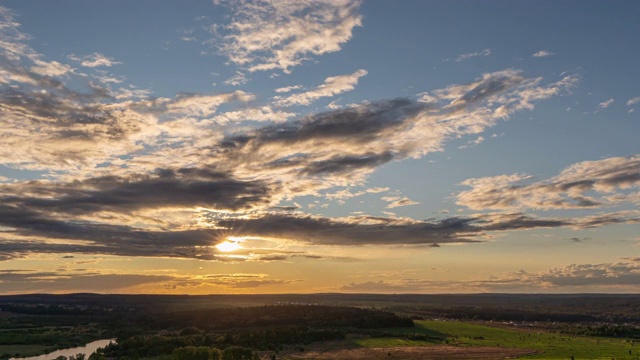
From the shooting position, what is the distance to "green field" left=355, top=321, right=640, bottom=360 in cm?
11669

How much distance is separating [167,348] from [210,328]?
66924mm

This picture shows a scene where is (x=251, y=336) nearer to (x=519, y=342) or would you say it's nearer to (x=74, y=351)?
(x=74, y=351)

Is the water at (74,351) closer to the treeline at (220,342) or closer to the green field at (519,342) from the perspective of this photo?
the treeline at (220,342)

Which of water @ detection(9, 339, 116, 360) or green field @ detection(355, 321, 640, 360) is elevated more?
green field @ detection(355, 321, 640, 360)

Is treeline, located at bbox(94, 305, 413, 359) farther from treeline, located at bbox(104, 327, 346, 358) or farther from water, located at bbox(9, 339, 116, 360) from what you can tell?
water, located at bbox(9, 339, 116, 360)

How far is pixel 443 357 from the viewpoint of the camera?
113438 millimetres

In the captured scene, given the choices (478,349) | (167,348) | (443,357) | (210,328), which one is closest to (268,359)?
(167,348)

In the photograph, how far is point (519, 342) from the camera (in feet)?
488

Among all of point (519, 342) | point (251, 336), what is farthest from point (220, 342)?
point (519, 342)

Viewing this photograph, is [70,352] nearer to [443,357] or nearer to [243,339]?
[243,339]

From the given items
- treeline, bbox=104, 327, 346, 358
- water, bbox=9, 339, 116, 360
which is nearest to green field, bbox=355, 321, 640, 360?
treeline, bbox=104, 327, 346, 358

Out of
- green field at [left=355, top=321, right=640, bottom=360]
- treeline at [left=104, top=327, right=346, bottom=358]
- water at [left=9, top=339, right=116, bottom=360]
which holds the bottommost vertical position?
water at [left=9, top=339, right=116, bottom=360]

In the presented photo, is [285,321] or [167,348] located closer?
[167,348]

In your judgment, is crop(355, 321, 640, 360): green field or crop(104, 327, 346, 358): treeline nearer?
crop(355, 321, 640, 360): green field
